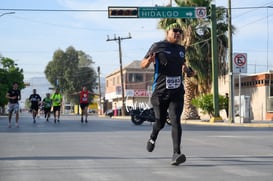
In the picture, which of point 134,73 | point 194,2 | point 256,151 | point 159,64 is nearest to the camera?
point 159,64

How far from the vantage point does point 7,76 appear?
7200cm

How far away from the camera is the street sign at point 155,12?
84.0ft

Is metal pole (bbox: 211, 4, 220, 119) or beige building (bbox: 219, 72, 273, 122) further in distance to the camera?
beige building (bbox: 219, 72, 273, 122)

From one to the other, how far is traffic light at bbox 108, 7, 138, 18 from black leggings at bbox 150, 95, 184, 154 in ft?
59.5

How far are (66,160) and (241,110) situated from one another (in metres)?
19.8

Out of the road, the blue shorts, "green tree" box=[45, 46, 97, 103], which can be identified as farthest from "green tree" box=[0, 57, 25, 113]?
the road

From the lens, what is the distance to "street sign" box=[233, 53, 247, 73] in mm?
25484

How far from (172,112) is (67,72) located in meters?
81.6

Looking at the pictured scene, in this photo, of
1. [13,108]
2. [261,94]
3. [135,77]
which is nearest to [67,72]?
[135,77]

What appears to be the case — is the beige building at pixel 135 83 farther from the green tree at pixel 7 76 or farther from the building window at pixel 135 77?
the green tree at pixel 7 76

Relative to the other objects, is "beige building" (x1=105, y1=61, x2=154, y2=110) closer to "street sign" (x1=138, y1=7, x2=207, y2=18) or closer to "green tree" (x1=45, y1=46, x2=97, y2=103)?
"green tree" (x1=45, y1=46, x2=97, y2=103)

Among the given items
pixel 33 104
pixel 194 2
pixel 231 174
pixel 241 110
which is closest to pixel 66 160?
pixel 231 174

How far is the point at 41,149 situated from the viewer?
389 inches

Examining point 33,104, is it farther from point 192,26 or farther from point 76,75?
point 76,75
